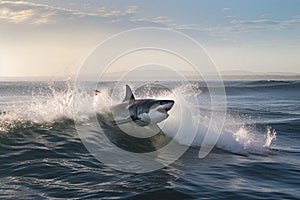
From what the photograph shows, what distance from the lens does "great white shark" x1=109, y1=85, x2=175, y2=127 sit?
11.5 meters

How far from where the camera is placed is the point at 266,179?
970 cm

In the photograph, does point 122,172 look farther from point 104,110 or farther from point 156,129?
point 104,110

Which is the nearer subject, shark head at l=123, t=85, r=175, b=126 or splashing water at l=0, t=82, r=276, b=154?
shark head at l=123, t=85, r=175, b=126

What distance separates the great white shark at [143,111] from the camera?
37.7ft

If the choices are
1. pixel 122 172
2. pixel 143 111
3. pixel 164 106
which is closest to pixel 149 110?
pixel 143 111

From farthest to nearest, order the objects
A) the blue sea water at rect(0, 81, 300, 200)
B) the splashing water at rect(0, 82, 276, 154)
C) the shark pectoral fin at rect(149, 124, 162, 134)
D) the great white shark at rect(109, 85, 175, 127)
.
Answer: the shark pectoral fin at rect(149, 124, 162, 134), the splashing water at rect(0, 82, 276, 154), the great white shark at rect(109, 85, 175, 127), the blue sea water at rect(0, 81, 300, 200)

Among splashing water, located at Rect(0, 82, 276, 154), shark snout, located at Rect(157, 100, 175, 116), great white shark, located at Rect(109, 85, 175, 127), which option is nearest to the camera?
shark snout, located at Rect(157, 100, 175, 116)

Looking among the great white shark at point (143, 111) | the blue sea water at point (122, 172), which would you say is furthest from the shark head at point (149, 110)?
the blue sea water at point (122, 172)

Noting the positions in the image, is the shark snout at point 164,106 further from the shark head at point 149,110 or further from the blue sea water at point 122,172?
the blue sea water at point 122,172

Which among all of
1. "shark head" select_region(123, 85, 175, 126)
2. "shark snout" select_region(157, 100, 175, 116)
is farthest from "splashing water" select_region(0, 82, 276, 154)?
"shark snout" select_region(157, 100, 175, 116)

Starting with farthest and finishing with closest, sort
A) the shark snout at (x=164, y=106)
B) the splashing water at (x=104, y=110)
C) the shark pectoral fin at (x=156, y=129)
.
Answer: the shark pectoral fin at (x=156, y=129)
the splashing water at (x=104, y=110)
the shark snout at (x=164, y=106)

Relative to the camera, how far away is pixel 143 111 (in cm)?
1197

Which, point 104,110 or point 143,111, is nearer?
point 143,111

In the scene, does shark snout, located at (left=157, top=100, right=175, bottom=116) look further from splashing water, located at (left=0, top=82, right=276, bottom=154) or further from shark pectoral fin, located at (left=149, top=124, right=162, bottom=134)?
splashing water, located at (left=0, top=82, right=276, bottom=154)
